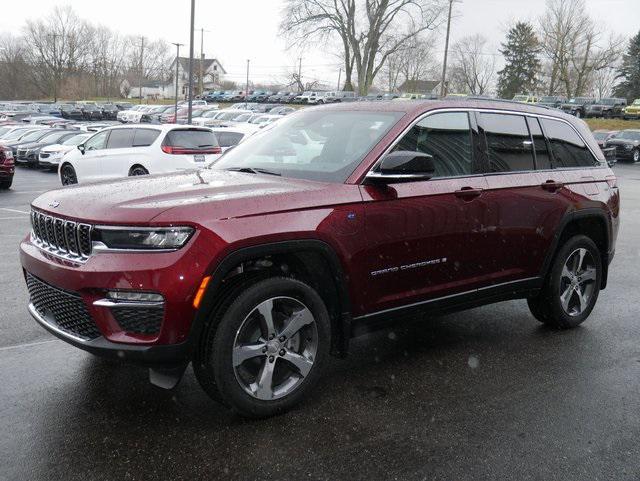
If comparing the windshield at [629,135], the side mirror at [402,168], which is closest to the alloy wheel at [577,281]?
the side mirror at [402,168]

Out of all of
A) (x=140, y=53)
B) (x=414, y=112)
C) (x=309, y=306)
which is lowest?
(x=309, y=306)

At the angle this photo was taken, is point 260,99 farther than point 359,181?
Yes

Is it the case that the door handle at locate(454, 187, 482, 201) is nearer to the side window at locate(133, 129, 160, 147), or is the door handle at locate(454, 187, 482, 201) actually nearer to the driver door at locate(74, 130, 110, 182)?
the side window at locate(133, 129, 160, 147)

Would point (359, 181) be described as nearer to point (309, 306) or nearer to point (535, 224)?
point (309, 306)

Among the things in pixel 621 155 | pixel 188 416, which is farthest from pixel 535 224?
pixel 621 155

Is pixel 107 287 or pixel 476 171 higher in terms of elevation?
pixel 476 171

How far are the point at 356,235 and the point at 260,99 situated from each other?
70.7 meters

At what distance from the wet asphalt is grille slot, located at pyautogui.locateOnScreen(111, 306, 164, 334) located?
614mm

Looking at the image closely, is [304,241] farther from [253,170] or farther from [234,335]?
[253,170]

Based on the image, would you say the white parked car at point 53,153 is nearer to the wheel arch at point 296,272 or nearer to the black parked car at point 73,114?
the wheel arch at point 296,272

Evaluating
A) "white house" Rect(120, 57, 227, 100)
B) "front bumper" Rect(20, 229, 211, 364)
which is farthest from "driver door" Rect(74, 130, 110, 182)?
"white house" Rect(120, 57, 227, 100)

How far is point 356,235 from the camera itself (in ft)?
12.0

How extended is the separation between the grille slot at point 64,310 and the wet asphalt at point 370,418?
0.54 m

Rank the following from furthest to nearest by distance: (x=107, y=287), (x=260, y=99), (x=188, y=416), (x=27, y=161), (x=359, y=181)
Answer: (x=260, y=99)
(x=27, y=161)
(x=359, y=181)
(x=188, y=416)
(x=107, y=287)
